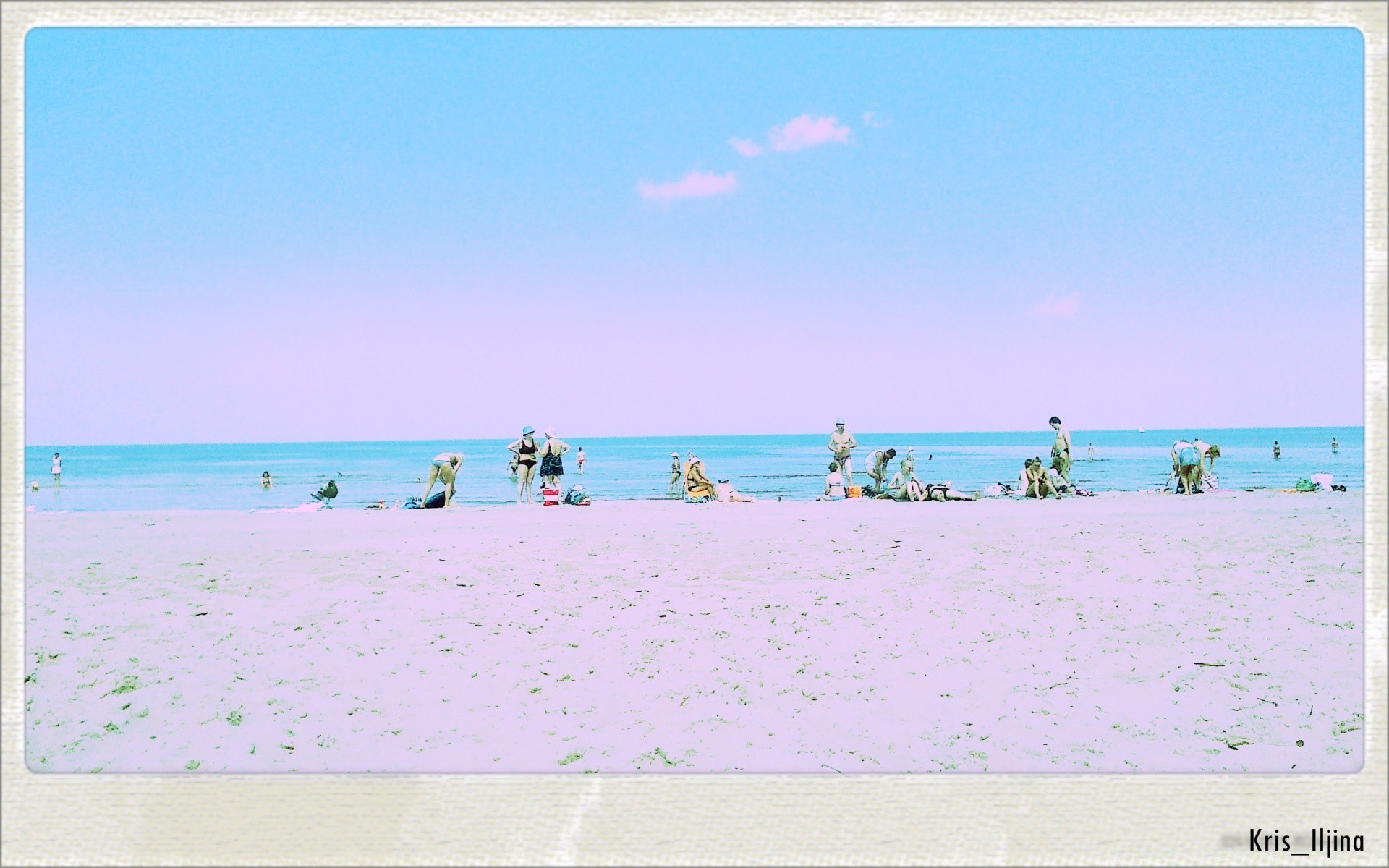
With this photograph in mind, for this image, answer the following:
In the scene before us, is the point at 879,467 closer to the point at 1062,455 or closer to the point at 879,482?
the point at 879,482

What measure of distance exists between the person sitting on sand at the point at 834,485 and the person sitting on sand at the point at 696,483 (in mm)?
1926

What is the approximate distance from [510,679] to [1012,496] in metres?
11.0

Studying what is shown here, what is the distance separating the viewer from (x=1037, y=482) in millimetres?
13312

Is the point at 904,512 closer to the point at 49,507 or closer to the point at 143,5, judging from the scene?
the point at 143,5

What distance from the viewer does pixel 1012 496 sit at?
527 inches

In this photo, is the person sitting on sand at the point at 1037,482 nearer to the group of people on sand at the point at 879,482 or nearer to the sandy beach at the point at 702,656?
the group of people on sand at the point at 879,482

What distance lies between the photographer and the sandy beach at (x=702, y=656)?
3607mm

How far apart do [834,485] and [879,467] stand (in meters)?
1.10

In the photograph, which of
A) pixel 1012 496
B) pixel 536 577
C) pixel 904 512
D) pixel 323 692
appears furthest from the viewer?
pixel 1012 496

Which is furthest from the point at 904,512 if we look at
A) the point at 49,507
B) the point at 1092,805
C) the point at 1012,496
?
the point at 49,507

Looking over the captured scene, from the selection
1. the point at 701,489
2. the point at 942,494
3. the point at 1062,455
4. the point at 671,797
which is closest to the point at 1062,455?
the point at 1062,455

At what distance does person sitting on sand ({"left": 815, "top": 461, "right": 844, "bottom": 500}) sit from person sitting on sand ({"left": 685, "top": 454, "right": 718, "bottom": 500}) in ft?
6.32

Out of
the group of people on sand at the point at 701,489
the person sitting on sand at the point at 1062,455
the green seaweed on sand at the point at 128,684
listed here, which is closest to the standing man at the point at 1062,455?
the person sitting on sand at the point at 1062,455

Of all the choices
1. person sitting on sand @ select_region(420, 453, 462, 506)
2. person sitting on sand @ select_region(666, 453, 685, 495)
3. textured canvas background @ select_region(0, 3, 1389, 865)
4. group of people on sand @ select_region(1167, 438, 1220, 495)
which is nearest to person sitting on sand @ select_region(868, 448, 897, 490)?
person sitting on sand @ select_region(666, 453, 685, 495)
